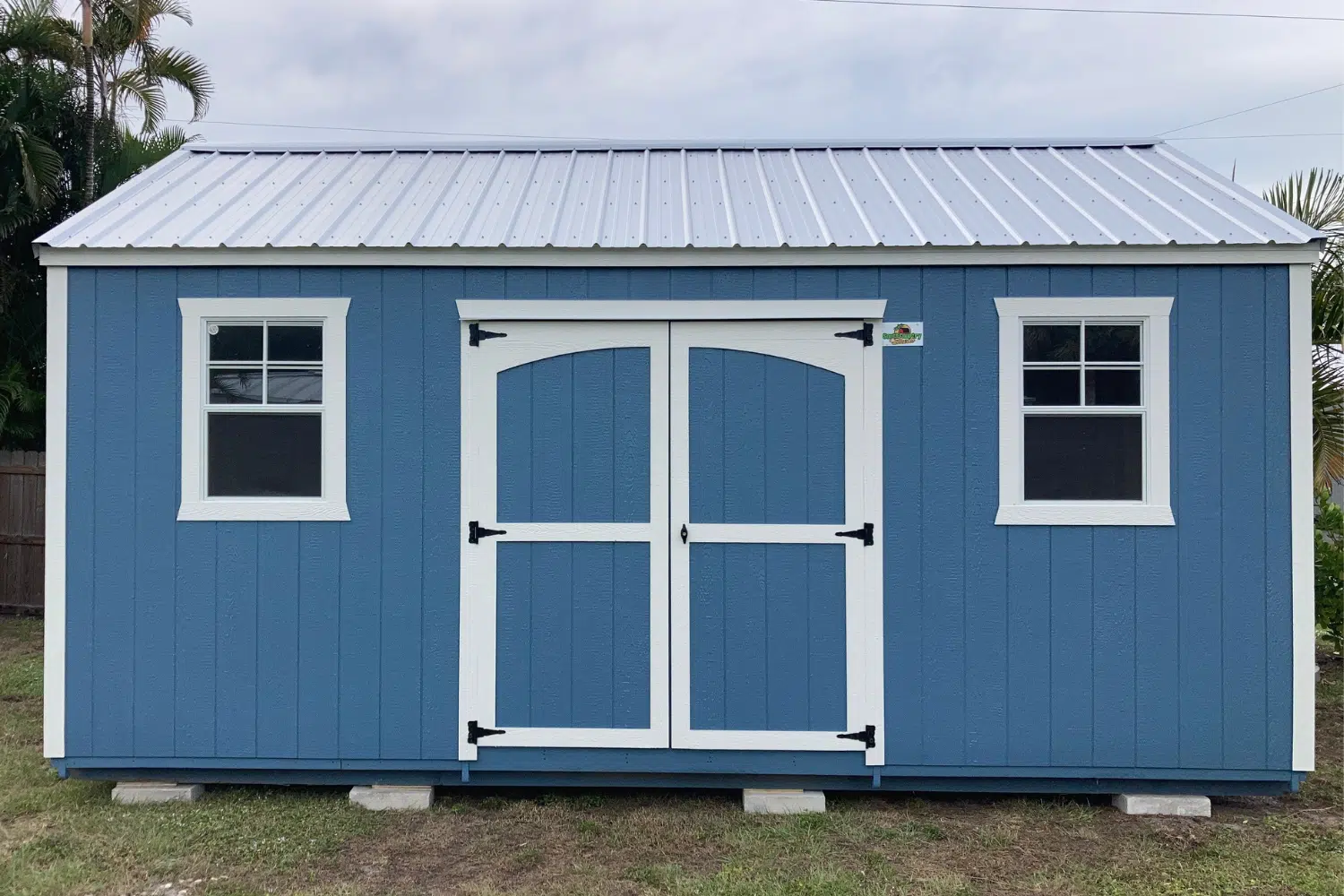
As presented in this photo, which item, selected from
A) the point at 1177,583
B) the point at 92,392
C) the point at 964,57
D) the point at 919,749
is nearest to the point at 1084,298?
the point at 1177,583

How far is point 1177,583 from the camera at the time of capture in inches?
160

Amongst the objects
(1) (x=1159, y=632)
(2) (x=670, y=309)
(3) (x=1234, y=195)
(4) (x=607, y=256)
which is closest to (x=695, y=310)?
(2) (x=670, y=309)

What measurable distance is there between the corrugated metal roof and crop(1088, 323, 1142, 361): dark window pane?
15.2 inches

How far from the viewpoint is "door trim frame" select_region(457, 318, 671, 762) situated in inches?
164

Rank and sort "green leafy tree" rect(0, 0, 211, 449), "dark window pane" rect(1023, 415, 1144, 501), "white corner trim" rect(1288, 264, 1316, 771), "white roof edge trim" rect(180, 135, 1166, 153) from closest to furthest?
"white corner trim" rect(1288, 264, 1316, 771) → "dark window pane" rect(1023, 415, 1144, 501) → "white roof edge trim" rect(180, 135, 1166, 153) → "green leafy tree" rect(0, 0, 211, 449)

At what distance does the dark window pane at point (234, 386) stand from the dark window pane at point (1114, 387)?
3864 mm

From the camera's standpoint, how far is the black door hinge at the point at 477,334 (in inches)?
165

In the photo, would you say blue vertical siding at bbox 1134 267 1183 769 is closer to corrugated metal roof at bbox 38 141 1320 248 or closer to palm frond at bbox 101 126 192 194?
corrugated metal roof at bbox 38 141 1320 248

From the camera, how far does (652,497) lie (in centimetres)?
418

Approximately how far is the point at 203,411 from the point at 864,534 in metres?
3.12

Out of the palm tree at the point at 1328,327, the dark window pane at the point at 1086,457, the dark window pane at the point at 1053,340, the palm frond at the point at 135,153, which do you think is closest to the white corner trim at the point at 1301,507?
the dark window pane at the point at 1086,457

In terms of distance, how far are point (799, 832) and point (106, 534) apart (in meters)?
3.44

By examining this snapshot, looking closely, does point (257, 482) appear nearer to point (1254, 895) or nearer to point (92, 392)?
point (92, 392)

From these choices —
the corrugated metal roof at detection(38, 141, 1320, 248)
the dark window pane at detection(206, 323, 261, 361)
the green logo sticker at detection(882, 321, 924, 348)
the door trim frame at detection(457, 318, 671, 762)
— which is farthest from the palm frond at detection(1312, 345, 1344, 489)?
the dark window pane at detection(206, 323, 261, 361)
